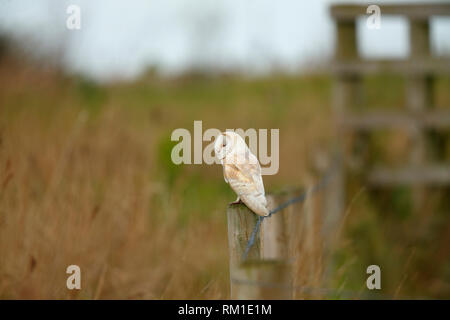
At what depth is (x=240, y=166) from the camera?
1.65 metres

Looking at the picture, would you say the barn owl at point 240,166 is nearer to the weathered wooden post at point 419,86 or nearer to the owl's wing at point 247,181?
the owl's wing at point 247,181

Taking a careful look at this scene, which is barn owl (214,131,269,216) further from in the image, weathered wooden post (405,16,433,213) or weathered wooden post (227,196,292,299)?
weathered wooden post (405,16,433,213)

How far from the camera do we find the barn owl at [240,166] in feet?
5.40

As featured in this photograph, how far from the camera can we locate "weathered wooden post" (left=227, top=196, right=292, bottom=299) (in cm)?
156

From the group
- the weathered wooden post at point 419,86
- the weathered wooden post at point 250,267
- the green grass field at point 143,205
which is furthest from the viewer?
the weathered wooden post at point 419,86

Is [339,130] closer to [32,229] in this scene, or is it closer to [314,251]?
[314,251]

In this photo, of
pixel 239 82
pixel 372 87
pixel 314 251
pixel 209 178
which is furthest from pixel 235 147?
pixel 239 82

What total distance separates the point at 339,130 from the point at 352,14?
920mm

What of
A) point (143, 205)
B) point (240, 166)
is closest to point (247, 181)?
point (240, 166)

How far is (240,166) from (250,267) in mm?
271

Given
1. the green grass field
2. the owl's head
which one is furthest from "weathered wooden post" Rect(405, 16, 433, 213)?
the owl's head

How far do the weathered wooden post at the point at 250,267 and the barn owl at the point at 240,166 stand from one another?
0.08 m

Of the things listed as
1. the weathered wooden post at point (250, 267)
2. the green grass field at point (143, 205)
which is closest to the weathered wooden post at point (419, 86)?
the green grass field at point (143, 205)

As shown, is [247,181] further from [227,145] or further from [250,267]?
[250,267]
